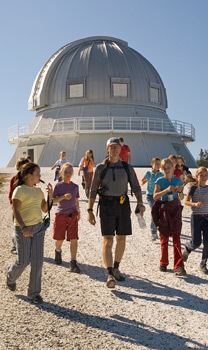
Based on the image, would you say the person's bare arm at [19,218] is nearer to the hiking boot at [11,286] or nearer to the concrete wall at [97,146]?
the hiking boot at [11,286]

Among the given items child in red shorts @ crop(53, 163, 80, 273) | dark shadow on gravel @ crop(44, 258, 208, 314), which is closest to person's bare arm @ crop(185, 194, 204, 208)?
dark shadow on gravel @ crop(44, 258, 208, 314)

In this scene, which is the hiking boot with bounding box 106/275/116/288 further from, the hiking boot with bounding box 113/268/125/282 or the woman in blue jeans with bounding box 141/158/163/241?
the woman in blue jeans with bounding box 141/158/163/241

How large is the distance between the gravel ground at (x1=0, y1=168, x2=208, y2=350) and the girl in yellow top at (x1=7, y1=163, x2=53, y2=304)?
0.25m

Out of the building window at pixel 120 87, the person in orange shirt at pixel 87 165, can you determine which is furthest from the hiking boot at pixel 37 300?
the building window at pixel 120 87

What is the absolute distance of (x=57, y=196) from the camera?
653 cm

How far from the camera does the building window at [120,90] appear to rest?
3812 centimetres

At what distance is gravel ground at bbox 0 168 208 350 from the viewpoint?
402 centimetres

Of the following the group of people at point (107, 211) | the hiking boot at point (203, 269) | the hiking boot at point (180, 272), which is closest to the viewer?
the group of people at point (107, 211)

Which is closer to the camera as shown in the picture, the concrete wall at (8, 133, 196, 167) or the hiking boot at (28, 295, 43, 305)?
the hiking boot at (28, 295, 43, 305)

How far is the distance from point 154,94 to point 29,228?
36.3 m

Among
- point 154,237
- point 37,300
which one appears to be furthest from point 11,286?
point 154,237

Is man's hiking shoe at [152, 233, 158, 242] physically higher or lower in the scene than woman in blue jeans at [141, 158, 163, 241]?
lower

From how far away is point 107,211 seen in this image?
5.77 m

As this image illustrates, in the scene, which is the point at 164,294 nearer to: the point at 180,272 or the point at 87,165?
the point at 180,272
